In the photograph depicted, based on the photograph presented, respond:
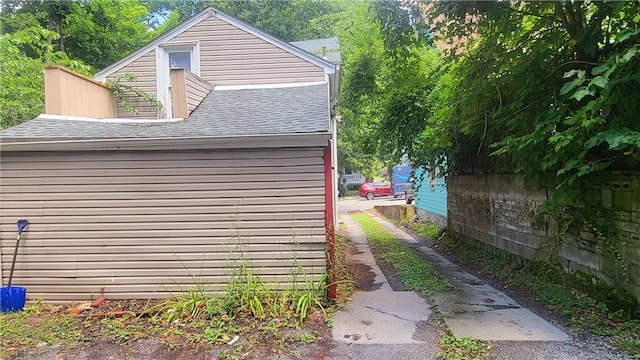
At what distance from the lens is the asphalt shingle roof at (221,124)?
15.6 feet

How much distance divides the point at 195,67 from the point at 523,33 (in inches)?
268

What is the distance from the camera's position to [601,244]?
13.5 feet

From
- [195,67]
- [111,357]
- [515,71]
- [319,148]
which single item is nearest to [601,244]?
[515,71]

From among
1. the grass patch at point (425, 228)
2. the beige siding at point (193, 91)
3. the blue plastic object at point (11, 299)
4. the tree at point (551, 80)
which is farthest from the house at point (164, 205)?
the grass patch at point (425, 228)

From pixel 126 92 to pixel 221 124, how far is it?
439 centimetres

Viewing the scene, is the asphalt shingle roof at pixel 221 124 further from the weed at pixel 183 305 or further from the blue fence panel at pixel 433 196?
the blue fence panel at pixel 433 196

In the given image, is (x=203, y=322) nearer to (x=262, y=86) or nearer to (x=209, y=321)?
(x=209, y=321)

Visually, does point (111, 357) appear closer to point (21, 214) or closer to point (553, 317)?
point (21, 214)

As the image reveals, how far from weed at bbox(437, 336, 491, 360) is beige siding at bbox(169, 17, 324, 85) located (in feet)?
21.1

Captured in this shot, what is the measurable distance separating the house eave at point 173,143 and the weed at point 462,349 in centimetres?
254

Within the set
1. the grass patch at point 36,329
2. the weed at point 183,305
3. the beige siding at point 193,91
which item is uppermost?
the beige siding at point 193,91

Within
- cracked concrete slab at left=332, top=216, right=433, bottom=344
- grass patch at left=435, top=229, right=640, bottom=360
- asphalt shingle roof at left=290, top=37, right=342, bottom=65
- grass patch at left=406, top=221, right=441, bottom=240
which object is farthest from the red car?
cracked concrete slab at left=332, top=216, right=433, bottom=344

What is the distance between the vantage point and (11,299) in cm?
464

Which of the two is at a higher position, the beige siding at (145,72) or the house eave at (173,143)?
the beige siding at (145,72)
